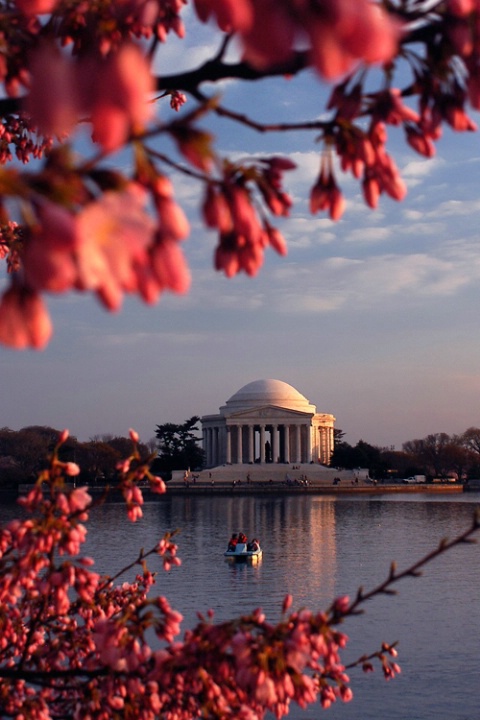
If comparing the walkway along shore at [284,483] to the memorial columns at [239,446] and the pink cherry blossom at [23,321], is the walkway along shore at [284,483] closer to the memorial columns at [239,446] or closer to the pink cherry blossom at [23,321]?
the memorial columns at [239,446]

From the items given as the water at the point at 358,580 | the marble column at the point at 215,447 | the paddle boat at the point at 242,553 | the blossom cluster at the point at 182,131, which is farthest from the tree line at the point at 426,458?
the blossom cluster at the point at 182,131

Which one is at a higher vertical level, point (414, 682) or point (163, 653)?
point (163, 653)

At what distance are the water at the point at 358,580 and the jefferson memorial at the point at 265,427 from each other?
213 ft

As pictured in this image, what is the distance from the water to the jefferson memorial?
213 ft

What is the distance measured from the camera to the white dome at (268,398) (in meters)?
131

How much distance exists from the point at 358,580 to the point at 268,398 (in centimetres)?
10049

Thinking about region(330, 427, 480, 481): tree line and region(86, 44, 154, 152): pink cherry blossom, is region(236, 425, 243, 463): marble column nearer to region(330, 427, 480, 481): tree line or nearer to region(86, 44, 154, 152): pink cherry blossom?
region(330, 427, 480, 481): tree line

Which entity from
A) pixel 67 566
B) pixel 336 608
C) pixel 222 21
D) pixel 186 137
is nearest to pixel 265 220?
pixel 186 137

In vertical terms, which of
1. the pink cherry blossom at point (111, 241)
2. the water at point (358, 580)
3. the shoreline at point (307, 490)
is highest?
Answer: the pink cherry blossom at point (111, 241)

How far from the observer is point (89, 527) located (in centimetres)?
5134

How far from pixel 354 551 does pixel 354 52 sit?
127ft

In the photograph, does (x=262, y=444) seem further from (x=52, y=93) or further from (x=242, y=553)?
(x=52, y=93)

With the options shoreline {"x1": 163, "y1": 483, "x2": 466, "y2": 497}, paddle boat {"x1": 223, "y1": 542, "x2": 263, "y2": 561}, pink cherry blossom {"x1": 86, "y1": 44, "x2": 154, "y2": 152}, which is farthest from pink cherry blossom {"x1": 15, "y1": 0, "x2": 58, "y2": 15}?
shoreline {"x1": 163, "y1": 483, "x2": 466, "y2": 497}

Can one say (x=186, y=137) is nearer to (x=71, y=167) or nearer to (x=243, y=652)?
(x=71, y=167)
